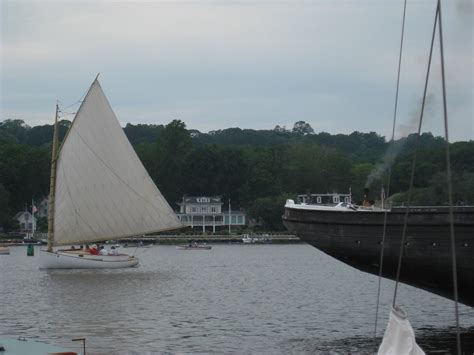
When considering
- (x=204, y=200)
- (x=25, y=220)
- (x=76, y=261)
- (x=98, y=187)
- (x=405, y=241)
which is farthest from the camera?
(x=204, y=200)

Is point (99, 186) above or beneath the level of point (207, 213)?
beneath

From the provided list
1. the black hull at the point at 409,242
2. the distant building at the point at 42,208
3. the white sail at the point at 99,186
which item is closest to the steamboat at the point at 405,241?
the black hull at the point at 409,242

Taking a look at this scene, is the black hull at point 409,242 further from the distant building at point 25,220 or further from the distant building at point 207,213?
the distant building at point 25,220

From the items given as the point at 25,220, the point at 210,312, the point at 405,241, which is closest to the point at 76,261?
the point at 210,312

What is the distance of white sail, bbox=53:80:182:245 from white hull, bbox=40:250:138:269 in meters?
2.34

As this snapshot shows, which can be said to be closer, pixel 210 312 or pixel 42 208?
pixel 210 312

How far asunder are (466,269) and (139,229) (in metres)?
47.6

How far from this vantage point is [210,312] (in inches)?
1800

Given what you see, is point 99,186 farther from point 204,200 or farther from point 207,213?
point 207,213

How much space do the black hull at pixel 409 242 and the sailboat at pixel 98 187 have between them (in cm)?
4083

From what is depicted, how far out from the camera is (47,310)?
46.8 metres

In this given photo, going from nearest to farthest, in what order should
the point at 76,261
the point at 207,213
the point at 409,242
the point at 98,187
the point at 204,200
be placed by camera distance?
the point at 409,242, the point at 98,187, the point at 76,261, the point at 204,200, the point at 207,213

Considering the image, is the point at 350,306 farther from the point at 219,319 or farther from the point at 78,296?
the point at 78,296

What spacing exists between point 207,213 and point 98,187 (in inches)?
4649
